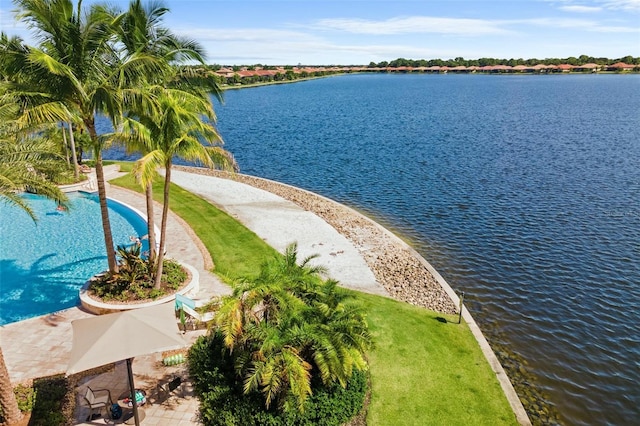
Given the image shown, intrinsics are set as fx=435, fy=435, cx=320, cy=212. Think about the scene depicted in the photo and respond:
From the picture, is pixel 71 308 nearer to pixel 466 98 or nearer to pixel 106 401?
pixel 106 401

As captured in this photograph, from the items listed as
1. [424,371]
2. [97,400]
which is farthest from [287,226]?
[97,400]

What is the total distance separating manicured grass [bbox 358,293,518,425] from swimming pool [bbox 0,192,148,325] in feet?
37.4

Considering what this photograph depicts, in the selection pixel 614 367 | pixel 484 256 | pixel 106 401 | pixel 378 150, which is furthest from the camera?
pixel 378 150

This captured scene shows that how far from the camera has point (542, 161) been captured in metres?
40.0

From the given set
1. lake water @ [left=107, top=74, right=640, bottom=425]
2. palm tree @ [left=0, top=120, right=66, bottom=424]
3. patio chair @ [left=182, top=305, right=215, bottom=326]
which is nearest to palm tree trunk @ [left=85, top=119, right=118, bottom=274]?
palm tree @ [left=0, top=120, right=66, bottom=424]

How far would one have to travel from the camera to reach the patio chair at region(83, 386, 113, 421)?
33.3 ft

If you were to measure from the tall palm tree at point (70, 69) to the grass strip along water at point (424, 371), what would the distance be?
6.66m

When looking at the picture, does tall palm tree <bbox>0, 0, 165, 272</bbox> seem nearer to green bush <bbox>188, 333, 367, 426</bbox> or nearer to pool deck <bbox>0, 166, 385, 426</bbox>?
pool deck <bbox>0, 166, 385, 426</bbox>

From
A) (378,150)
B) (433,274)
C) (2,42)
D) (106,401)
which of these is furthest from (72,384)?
(378,150)

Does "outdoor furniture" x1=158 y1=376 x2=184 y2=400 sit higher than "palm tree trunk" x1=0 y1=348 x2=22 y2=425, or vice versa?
"palm tree trunk" x1=0 y1=348 x2=22 y2=425

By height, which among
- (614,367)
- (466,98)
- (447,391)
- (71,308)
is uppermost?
(466,98)

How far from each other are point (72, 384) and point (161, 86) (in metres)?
9.80

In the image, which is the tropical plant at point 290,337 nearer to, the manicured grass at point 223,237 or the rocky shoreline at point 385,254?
the manicured grass at point 223,237

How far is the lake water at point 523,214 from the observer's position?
48.4 ft
